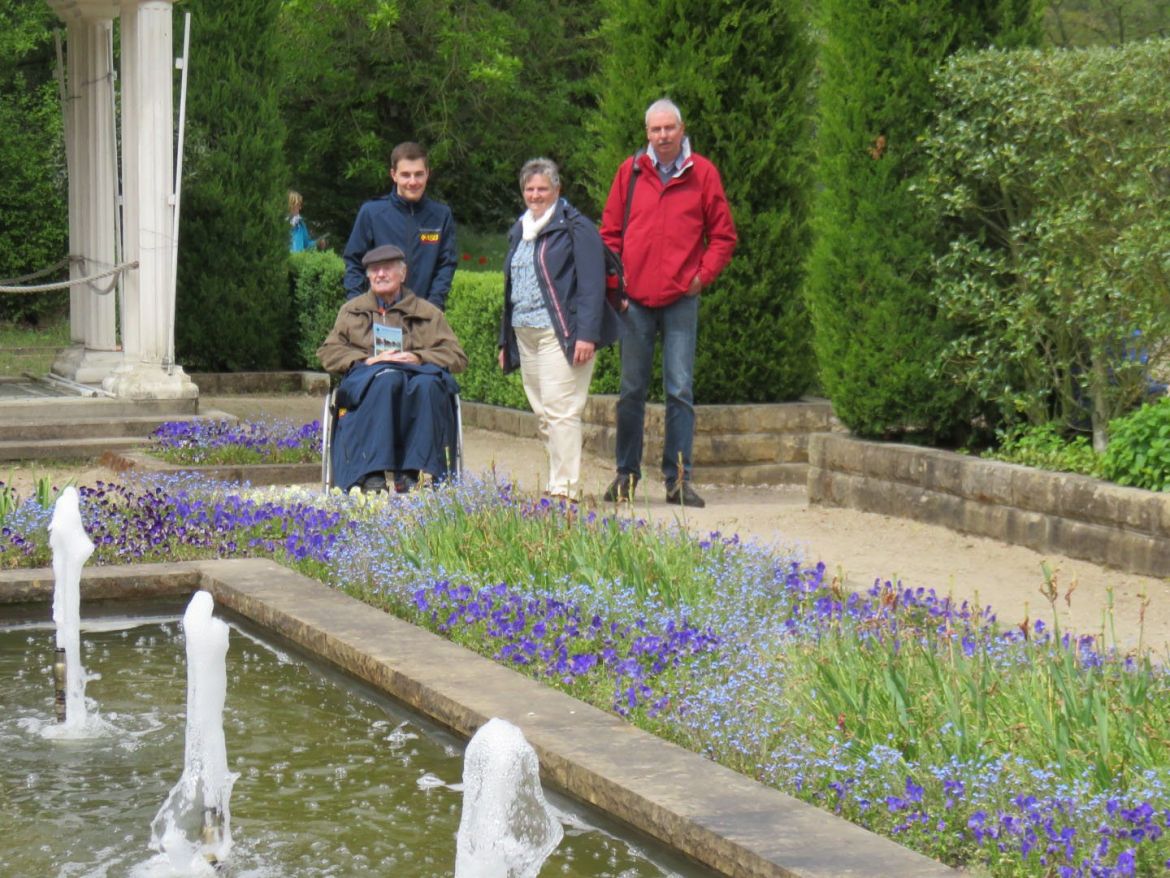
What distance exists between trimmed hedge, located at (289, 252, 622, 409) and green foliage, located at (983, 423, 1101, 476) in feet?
11.8

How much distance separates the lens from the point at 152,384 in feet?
41.7

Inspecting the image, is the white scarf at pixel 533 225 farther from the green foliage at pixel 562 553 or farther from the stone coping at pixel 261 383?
the stone coping at pixel 261 383

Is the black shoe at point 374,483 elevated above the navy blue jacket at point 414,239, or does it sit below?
below

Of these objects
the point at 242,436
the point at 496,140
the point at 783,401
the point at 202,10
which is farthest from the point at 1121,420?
the point at 496,140

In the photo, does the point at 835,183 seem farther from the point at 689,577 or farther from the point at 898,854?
the point at 898,854

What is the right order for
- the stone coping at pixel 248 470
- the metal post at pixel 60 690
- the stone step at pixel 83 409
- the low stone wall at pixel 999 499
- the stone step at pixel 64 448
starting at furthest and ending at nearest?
the stone step at pixel 83 409, the stone step at pixel 64 448, the stone coping at pixel 248 470, the low stone wall at pixel 999 499, the metal post at pixel 60 690

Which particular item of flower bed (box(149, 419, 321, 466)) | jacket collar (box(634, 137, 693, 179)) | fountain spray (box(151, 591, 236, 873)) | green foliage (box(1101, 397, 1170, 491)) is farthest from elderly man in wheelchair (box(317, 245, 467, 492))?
fountain spray (box(151, 591, 236, 873))

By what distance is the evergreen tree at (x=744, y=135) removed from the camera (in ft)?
37.8

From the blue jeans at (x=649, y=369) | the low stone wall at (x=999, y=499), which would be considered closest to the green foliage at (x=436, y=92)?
the blue jeans at (x=649, y=369)

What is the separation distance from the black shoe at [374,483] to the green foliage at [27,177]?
17373 mm

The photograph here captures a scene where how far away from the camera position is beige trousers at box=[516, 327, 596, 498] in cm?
963

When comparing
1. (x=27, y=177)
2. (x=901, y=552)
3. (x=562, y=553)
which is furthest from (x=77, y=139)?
(x=27, y=177)

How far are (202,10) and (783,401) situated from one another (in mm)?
7499

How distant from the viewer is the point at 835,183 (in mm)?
10102
